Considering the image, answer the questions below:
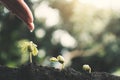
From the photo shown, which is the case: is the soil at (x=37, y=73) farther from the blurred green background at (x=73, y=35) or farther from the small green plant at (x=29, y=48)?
the blurred green background at (x=73, y=35)

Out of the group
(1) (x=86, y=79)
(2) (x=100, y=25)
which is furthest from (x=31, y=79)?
(2) (x=100, y=25)

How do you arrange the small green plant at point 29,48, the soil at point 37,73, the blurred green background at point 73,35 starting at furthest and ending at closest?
the blurred green background at point 73,35
the small green plant at point 29,48
the soil at point 37,73

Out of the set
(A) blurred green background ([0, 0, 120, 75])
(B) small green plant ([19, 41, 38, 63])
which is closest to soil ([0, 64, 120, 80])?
(B) small green plant ([19, 41, 38, 63])

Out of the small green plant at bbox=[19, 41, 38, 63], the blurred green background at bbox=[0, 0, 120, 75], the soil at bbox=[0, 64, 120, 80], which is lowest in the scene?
the soil at bbox=[0, 64, 120, 80]

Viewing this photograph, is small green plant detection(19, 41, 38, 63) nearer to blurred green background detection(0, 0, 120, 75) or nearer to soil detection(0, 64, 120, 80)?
soil detection(0, 64, 120, 80)

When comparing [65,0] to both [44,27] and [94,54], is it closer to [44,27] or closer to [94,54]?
[44,27]

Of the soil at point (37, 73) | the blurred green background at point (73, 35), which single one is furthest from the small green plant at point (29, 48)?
the blurred green background at point (73, 35)

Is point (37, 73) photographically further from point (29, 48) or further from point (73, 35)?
point (73, 35)

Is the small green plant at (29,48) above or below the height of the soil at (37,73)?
above

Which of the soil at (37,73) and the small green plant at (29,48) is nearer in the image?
the soil at (37,73)

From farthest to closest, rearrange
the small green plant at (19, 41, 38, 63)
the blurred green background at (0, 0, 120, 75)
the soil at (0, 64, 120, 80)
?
the blurred green background at (0, 0, 120, 75) → the small green plant at (19, 41, 38, 63) → the soil at (0, 64, 120, 80)

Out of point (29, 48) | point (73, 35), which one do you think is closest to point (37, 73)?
point (29, 48)
